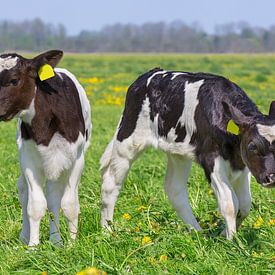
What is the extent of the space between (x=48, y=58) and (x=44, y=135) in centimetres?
72

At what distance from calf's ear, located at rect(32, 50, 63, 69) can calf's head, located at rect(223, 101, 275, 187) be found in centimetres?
173

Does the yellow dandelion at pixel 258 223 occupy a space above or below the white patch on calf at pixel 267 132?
below

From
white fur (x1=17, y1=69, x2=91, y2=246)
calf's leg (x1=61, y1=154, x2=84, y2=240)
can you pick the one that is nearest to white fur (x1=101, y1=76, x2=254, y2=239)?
calf's leg (x1=61, y1=154, x2=84, y2=240)

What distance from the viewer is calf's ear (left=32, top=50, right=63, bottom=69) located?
290 inches

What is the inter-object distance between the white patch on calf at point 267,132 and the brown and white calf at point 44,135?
6.07 feet

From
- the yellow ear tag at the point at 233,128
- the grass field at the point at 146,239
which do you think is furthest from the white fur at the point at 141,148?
the yellow ear tag at the point at 233,128

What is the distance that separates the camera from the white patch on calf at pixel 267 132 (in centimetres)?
662

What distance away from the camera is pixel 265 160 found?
6621mm

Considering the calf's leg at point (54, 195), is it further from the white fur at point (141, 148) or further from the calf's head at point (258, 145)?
the calf's head at point (258, 145)

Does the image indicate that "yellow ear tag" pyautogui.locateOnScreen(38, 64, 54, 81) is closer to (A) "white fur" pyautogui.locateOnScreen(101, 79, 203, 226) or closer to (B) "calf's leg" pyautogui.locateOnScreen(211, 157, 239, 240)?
(A) "white fur" pyautogui.locateOnScreen(101, 79, 203, 226)

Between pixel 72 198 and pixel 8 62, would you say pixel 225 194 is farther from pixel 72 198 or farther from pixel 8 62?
pixel 8 62

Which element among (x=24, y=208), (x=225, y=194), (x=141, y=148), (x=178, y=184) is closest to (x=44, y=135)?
(x=24, y=208)

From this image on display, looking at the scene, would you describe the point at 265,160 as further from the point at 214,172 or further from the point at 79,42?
the point at 79,42

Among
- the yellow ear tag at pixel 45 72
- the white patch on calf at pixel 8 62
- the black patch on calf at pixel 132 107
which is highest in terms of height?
the white patch on calf at pixel 8 62
